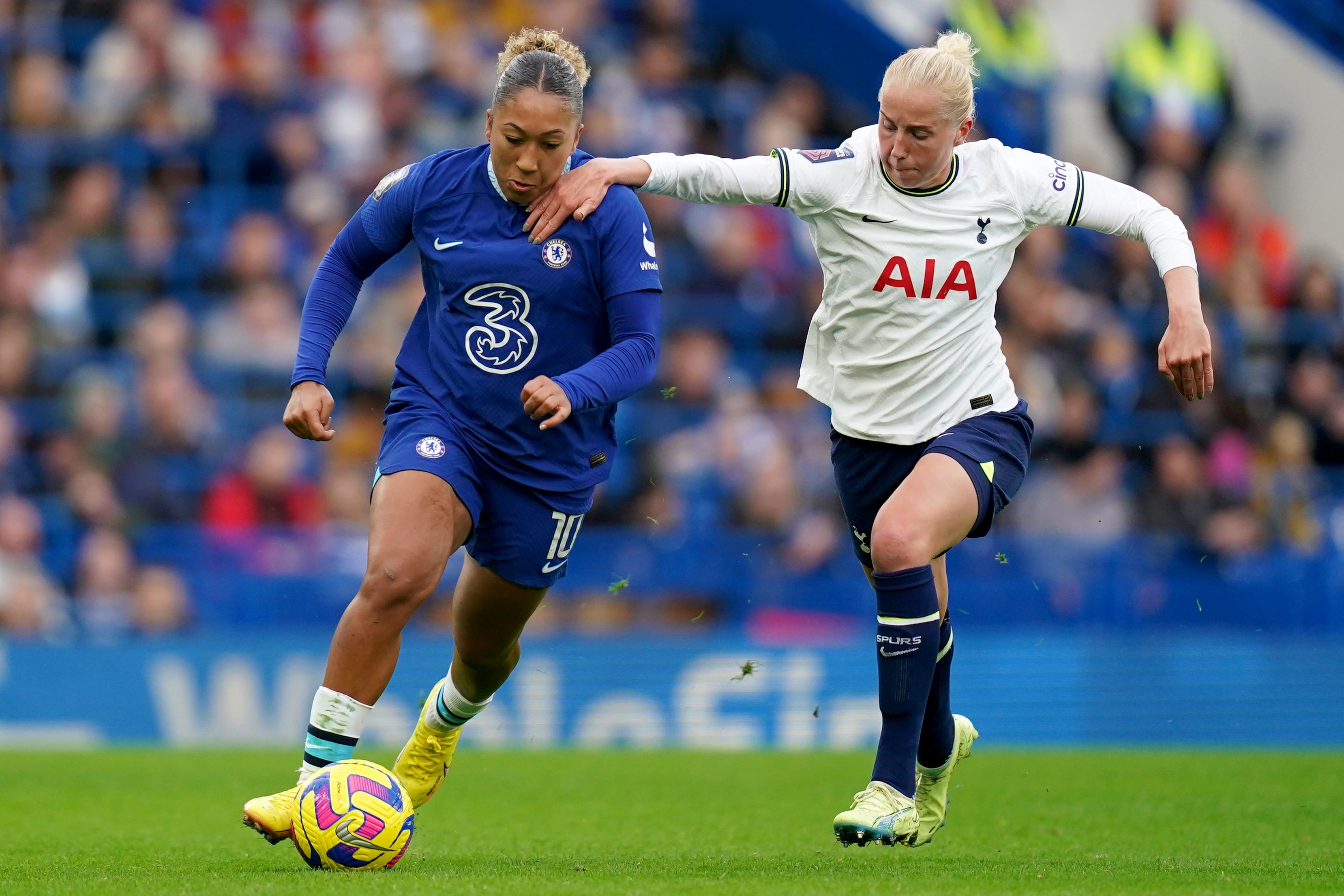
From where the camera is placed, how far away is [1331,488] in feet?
46.6

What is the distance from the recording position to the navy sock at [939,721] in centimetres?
649

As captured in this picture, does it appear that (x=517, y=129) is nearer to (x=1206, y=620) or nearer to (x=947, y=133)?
(x=947, y=133)

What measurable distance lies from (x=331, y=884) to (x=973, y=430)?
2573mm

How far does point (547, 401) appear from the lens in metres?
5.30

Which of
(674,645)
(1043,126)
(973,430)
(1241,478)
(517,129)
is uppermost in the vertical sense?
(517,129)

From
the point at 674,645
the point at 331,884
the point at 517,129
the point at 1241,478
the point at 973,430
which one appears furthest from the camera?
the point at 1241,478

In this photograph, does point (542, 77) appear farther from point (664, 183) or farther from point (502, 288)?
point (502, 288)

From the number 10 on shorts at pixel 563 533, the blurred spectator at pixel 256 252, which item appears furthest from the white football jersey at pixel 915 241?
the blurred spectator at pixel 256 252

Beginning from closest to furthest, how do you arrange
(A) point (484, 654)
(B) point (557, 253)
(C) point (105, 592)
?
(B) point (557, 253) → (A) point (484, 654) → (C) point (105, 592)

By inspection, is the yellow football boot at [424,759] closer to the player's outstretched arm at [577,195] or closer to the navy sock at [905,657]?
the navy sock at [905,657]

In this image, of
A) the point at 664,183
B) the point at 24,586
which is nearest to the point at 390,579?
the point at 664,183

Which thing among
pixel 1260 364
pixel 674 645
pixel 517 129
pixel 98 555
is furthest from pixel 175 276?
pixel 517 129

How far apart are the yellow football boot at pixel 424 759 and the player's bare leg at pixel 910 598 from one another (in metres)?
1.81

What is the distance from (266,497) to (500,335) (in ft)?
25.9
